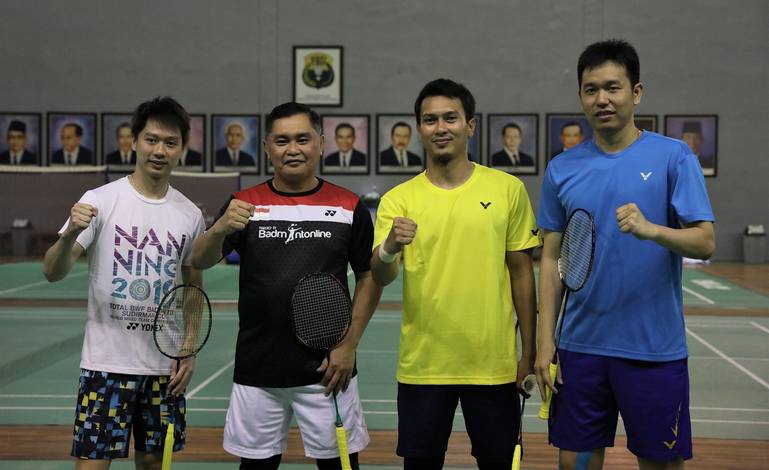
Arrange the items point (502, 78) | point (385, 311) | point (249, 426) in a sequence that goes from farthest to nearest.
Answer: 1. point (502, 78)
2. point (385, 311)
3. point (249, 426)

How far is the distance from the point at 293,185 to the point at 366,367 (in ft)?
14.6

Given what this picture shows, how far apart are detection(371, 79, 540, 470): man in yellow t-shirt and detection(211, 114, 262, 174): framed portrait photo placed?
575 inches

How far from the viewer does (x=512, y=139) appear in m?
17.5

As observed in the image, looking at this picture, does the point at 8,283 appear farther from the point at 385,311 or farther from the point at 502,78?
the point at 502,78

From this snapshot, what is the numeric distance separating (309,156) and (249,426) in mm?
1018

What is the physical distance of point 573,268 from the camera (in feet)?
10.4

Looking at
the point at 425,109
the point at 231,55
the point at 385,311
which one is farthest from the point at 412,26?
the point at 425,109

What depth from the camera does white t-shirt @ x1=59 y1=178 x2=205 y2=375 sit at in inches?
136

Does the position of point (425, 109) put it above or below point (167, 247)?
above

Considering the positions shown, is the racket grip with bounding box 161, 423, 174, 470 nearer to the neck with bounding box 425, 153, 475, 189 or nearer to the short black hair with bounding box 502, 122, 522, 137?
the neck with bounding box 425, 153, 475, 189

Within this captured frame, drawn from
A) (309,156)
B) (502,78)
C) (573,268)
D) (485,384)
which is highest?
(502,78)

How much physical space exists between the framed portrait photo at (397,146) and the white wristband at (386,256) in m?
14.4

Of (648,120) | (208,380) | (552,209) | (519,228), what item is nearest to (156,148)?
(519,228)

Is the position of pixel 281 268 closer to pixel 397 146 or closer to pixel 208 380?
pixel 208 380
